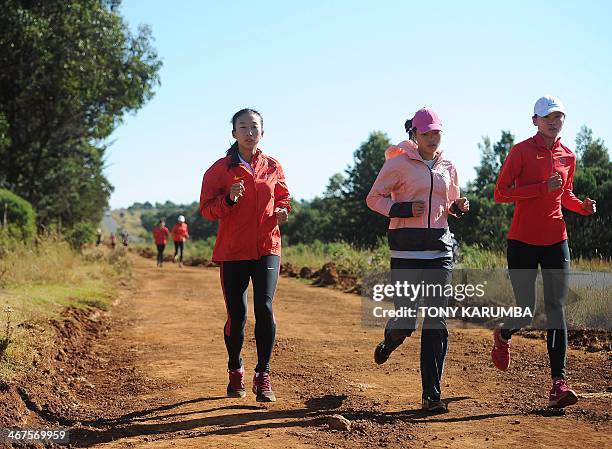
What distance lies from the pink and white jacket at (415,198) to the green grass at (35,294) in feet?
10.2

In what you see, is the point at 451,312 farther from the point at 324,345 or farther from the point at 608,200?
the point at 608,200

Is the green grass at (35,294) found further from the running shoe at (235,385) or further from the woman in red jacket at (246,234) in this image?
the woman in red jacket at (246,234)

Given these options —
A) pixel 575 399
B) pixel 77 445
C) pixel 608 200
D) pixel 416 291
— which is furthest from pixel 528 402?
pixel 608 200

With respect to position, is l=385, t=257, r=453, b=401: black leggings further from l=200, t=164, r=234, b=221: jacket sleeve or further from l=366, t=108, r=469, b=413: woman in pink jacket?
l=200, t=164, r=234, b=221: jacket sleeve

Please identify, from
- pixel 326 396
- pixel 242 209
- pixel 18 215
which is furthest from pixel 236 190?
pixel 18 215

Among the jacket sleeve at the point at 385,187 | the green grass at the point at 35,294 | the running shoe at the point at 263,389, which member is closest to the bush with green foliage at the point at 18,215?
the green grass at the point at 35,294

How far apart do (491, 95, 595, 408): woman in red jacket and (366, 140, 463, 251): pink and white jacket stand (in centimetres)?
60

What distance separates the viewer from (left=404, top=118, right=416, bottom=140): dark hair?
530 cm

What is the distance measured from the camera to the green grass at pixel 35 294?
19.9 ft

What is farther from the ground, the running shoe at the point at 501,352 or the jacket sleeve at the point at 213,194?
the jacket sleeve at the point at 213,194

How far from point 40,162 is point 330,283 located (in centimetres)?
1579

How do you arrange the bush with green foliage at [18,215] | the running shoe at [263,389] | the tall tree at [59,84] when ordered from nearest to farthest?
the running shoe at [263,389] < the bush with green foliage at [18,215] < the tall tree at [59,84]

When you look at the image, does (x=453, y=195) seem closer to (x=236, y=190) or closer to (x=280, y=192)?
(x=280, y=192)

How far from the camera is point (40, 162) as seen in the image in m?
27.8
